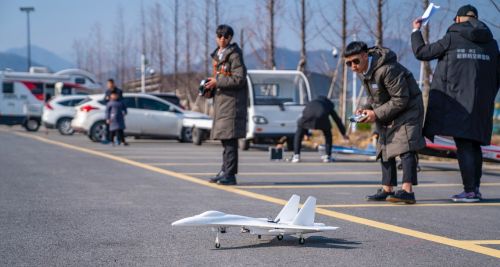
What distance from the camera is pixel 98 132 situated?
2317 centimetres

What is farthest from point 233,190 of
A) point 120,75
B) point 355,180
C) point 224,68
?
point 120,75

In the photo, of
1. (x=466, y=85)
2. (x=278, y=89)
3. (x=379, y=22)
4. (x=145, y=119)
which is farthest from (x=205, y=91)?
(x=145, y=119)

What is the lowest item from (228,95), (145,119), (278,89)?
(145,119)

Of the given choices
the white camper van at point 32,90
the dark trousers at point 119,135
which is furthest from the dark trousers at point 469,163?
the white camper van at point 32,90

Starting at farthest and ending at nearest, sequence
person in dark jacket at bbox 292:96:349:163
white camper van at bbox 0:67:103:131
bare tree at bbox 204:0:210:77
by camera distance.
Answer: bare tree at bbox 204:0:210:77
white camper van at bbox 0:67:103:131
person in dark jacket at bbox 292:96:349:163

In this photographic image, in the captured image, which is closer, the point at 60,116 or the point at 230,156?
the point at 230,156

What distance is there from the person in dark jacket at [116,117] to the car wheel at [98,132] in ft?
6.20

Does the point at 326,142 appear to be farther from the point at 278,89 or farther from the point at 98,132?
the point at 98,132

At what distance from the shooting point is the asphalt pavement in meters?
5.16

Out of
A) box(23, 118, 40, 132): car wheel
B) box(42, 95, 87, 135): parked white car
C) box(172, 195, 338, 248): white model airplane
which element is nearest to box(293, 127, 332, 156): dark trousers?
box(172, 195, 338, 248): white model airplane

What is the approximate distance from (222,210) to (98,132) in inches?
642

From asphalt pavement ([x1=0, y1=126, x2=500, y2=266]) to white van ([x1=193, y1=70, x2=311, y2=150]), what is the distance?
6234mm

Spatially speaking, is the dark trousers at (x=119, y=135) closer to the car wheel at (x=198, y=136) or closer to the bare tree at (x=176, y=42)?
the car wheel at (x=198, y=136)

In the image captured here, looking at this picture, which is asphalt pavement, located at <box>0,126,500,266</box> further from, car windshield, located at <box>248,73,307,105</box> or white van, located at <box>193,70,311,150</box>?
car windshield, located at <box>248,73,307,105</box>
